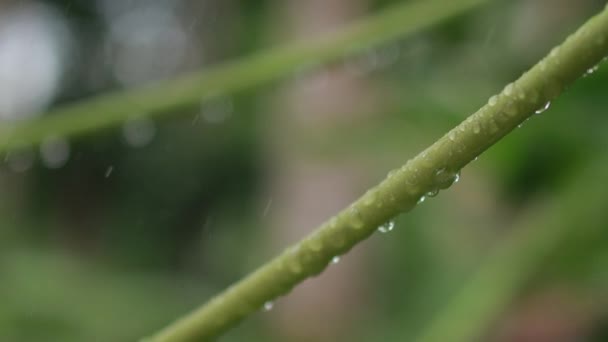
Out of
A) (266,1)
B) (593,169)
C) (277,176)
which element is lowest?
(593,169)

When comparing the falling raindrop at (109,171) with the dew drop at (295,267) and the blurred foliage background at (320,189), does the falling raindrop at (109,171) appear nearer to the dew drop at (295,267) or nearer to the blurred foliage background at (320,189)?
the blurred foliage background at (320,189)

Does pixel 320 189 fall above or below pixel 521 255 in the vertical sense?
above

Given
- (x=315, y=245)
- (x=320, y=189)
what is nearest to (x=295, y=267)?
(x=315, y=245)

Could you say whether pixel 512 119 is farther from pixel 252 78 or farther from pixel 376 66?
pixel 376 66

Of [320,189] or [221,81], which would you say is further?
[320,189]

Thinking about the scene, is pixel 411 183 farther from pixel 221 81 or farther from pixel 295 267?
pixel 221 81

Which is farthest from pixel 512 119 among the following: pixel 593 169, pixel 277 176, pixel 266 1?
pixel 266 1
